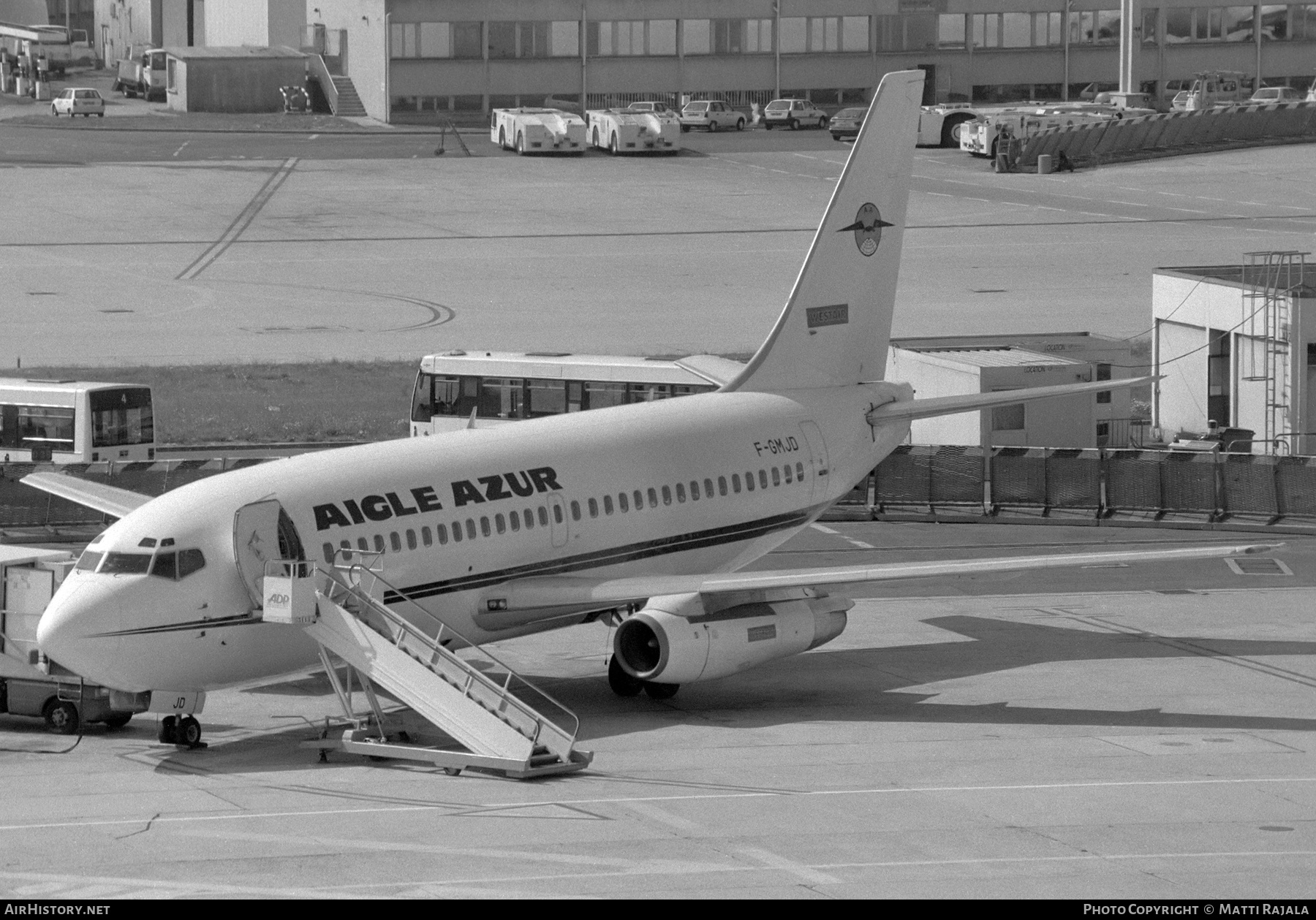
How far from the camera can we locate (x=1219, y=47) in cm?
16350

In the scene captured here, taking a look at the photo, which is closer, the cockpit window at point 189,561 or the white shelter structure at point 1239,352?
the cockpit window at point 189,561

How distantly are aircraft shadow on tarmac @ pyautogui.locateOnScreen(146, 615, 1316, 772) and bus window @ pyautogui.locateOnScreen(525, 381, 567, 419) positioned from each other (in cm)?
1942

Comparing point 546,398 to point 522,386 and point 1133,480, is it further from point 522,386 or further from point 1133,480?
point 1133,480

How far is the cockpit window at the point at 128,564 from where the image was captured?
Answer: 32281 millimetres

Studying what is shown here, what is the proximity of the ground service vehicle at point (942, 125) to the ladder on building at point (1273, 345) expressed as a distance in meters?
82.5

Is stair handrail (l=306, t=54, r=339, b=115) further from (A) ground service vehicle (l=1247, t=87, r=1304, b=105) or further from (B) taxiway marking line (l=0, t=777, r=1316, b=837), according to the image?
(B) taxiway marking line (l=0, t=777, r=1316, b=837)

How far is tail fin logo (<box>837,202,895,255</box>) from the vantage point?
45.3 m

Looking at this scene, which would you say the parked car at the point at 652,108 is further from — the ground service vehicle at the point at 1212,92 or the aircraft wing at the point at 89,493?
the aircraft wing at the point at 89,493

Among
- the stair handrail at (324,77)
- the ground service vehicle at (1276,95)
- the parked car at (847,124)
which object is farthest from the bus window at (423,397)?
the stair handrail at (324,77)

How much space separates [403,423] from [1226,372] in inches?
1034

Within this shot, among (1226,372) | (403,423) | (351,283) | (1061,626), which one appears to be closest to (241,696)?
(1061,626)

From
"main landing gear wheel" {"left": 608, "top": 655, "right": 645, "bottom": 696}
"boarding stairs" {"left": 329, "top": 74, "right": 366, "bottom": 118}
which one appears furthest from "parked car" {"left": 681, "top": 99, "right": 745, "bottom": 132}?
"main landing gear wheel" {"left": 608, "top": 655, "right": 645, "bottom": 696}

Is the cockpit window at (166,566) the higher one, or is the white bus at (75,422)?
the white bus at (75,422)

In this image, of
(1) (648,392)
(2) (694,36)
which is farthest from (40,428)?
(2) (694,36)
